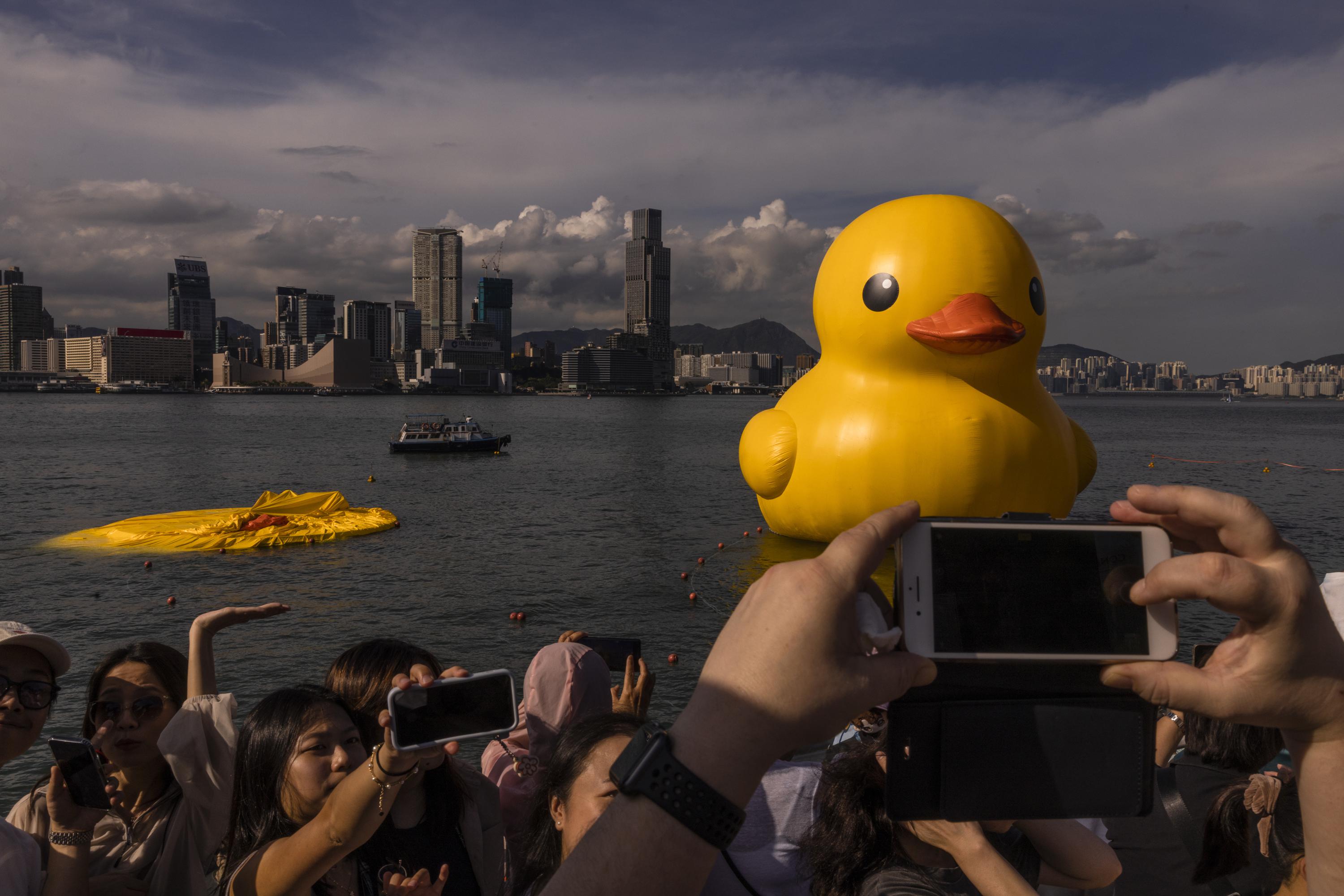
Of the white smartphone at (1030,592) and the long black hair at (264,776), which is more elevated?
the white smartphone at (1030,592)

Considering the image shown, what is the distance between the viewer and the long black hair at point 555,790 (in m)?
2.64

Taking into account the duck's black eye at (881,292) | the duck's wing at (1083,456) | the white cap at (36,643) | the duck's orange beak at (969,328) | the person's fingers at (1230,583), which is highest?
the duck's black eye at (881,292)

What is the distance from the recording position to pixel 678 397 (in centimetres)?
18900

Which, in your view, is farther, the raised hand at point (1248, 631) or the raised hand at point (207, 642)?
the raised hand at point (207, 642)

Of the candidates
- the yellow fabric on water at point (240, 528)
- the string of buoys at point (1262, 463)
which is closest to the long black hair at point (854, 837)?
the yellow fabric on water at point (240, 528)

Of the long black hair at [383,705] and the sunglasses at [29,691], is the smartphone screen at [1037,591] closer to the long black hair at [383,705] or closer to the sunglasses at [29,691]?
the long black hair at [383,705]

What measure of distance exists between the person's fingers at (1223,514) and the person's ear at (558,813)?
1922 mm

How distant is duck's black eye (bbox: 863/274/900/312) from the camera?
10742 millimetres

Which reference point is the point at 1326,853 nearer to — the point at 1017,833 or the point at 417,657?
the point at 1017,833

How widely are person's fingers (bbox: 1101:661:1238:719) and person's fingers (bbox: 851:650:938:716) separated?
312 millimetres

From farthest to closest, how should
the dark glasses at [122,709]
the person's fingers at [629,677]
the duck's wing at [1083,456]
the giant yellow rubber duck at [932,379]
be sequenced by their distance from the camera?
the duck's wing at [1083,456] < the giant yellow rubber duck at [932,379] < the person's fingers at [629,677] < the dark glasses at [122,709]

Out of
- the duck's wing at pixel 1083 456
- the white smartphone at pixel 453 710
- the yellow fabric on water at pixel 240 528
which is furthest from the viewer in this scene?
the yellow fabric on water at pixel 240 528

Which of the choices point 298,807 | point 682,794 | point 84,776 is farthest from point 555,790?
point 682,794

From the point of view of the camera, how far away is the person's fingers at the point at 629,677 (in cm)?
398
